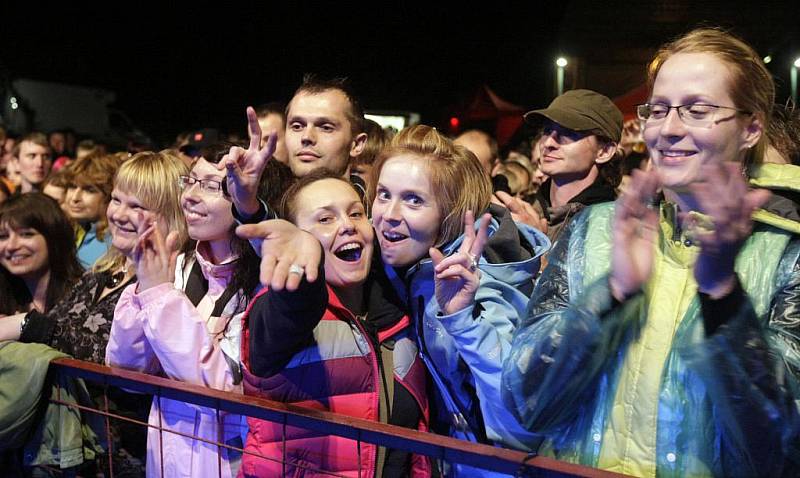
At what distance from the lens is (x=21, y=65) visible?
1602 centimetres

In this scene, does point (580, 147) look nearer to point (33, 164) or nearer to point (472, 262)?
point (472, 262)

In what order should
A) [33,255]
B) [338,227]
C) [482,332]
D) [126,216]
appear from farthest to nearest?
[33,255] → [126,216] → [338,227] → [482,332]

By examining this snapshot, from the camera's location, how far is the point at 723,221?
1175mm

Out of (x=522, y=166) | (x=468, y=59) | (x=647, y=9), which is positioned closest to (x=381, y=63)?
(x=468, y=59)

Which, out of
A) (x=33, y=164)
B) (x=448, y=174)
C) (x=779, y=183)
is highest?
(x=33, y=164)

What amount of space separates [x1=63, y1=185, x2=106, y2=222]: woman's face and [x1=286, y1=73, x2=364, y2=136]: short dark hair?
1565 mm

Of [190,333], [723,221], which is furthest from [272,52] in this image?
[723,221]

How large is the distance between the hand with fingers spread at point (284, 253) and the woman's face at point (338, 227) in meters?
0.41

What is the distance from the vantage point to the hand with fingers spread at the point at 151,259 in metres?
2.15

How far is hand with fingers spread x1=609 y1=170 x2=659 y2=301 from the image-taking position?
134 centimetres

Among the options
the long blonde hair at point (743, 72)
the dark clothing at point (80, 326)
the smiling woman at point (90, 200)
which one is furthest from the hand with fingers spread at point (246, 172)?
the smiling woman at point (90, 200)

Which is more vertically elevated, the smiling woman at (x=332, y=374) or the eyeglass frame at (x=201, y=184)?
the eyeglass frame at (x=201, y=184)

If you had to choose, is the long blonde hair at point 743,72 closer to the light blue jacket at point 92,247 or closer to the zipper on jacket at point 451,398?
the zipper on jacket at point 451,398

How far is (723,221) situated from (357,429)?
2.88ft
